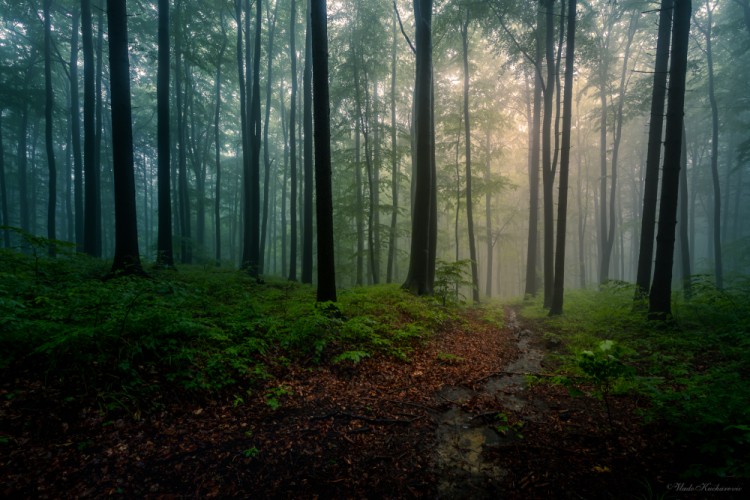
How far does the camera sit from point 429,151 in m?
10.8

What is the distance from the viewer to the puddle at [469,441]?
2.76 metres

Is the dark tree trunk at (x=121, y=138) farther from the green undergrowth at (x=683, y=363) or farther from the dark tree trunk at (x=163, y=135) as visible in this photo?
the green undergrowth at (x=683, y=363)

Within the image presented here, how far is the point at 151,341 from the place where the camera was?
3.96 meters

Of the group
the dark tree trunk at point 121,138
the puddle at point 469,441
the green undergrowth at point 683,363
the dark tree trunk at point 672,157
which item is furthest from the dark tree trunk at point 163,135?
the dark tree trunk at point 672,157

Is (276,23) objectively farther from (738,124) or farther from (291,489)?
(738,124)

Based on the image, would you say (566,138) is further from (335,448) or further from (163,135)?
(163,135)

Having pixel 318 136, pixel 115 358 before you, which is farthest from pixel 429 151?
pixel 115 358

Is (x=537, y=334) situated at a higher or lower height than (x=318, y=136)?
lower

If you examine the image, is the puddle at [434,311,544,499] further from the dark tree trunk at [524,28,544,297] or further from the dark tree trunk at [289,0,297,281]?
the dark tree trunk at [524,28,544,297]

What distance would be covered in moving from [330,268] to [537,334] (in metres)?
6.65

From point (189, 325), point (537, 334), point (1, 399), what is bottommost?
point (537, 334)

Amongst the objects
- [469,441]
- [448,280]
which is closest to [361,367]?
[469,441]

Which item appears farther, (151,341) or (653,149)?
(653,149)
